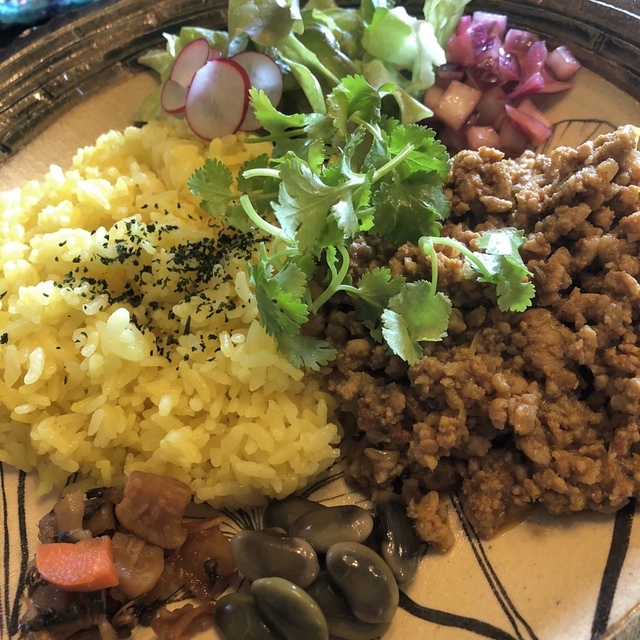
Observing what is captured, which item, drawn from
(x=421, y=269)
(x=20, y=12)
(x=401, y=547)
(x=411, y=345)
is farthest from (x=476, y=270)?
(x=20, y=12)

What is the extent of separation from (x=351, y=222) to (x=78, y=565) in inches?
67.4

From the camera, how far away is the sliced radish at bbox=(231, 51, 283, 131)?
3.61 meters

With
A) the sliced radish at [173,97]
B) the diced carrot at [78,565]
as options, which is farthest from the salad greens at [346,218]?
the diced carrot at [78,565]

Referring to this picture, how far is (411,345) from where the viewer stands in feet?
8.21

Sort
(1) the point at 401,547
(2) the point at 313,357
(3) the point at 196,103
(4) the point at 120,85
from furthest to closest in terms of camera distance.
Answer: (4) the point at 120,85, (3) the point at 196,103, (2) the point at 313,357, (1) the point at 401,547

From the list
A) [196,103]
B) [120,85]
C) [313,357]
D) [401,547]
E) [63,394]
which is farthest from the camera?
[120,85]

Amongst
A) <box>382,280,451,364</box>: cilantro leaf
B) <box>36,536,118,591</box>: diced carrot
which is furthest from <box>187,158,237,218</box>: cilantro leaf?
<box>36,536,118,591</box>: diced carrot

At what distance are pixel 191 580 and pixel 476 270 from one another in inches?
70.6

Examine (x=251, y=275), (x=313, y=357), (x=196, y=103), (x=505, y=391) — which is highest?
(x=196, y=103)

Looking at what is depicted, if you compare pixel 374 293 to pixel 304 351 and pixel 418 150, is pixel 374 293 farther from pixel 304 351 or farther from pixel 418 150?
pixel 418 150

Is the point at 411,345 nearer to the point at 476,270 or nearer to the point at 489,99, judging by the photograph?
the point at 476,270

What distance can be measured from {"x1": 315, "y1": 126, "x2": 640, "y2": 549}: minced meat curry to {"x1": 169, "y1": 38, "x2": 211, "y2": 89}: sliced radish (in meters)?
1.95

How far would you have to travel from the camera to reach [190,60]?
3.81m

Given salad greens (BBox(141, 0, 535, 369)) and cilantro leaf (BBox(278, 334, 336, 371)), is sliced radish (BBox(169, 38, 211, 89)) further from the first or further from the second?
cilantro leaf (BBox(278, 334, 336, 371))
